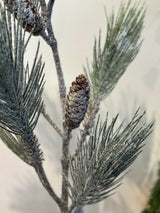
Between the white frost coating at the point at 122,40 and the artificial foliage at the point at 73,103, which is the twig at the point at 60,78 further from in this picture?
the white frost coating at the point at 122,40

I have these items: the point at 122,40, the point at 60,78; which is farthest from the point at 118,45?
the point at 60,78

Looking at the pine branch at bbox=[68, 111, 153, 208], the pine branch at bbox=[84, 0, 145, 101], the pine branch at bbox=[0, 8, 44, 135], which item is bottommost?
the pine branch at bbox=[68, 111, 153, 208]

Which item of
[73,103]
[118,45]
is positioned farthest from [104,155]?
[118,45]

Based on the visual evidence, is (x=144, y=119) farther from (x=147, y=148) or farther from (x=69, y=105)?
(x=69, y=105)

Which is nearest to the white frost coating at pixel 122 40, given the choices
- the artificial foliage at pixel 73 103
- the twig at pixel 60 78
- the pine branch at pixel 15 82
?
the artificial foliage at pixel 73 103

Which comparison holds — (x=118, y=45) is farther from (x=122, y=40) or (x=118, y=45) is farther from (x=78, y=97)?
(x=78, y=97)


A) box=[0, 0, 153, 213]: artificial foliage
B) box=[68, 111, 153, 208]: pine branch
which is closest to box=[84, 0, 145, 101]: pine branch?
box=[0, 0, 153, 213]: artificial foliage

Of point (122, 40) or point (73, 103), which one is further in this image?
point (122, 40)

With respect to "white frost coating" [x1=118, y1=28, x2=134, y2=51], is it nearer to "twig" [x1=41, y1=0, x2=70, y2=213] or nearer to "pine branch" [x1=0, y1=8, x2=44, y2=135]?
"twig" [x1=41, y1=0, x2=70, y2=213]

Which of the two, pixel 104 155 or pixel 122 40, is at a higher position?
pixel 122 40
